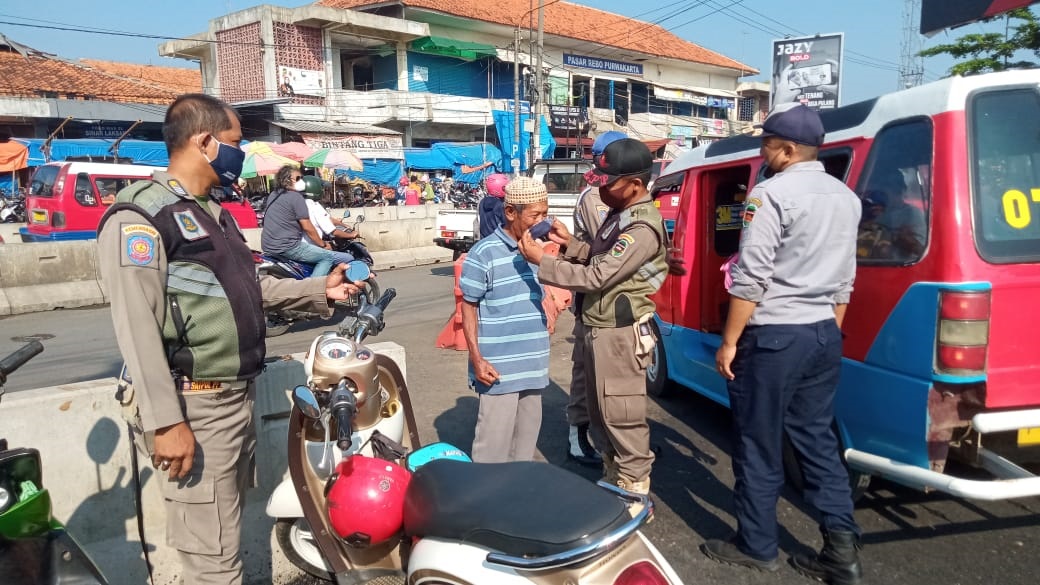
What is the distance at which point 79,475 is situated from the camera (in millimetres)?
2764

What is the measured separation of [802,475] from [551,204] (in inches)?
402

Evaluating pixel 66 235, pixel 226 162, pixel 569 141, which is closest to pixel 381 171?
pixel 569 141

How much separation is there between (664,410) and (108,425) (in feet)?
12.5

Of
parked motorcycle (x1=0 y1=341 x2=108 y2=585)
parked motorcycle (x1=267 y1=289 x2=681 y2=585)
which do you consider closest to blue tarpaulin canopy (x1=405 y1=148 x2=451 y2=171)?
parked motorcycle (x1=267 y1=289 x2=681 y2=585)

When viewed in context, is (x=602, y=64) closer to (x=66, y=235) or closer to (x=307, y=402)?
(x=66, y=235)

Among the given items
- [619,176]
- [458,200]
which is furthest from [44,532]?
[458,200]

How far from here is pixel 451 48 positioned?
104 feet

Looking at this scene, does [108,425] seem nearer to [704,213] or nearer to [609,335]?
[609,335]

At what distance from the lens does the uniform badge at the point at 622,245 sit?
326 cm

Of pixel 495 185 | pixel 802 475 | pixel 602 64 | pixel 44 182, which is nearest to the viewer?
pixel 802 475

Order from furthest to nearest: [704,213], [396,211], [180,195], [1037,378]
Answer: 1. [396,211]
2. [704,213]
3. [1037,378]
4. [180,195]

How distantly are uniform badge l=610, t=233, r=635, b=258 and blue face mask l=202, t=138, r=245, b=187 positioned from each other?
→ 5.55ft

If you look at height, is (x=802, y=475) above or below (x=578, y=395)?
below

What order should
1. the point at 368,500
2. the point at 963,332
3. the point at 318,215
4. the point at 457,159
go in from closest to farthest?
the point at 368,500 < the point at 963,332 < the point at 318,215 < the point at 457,159
